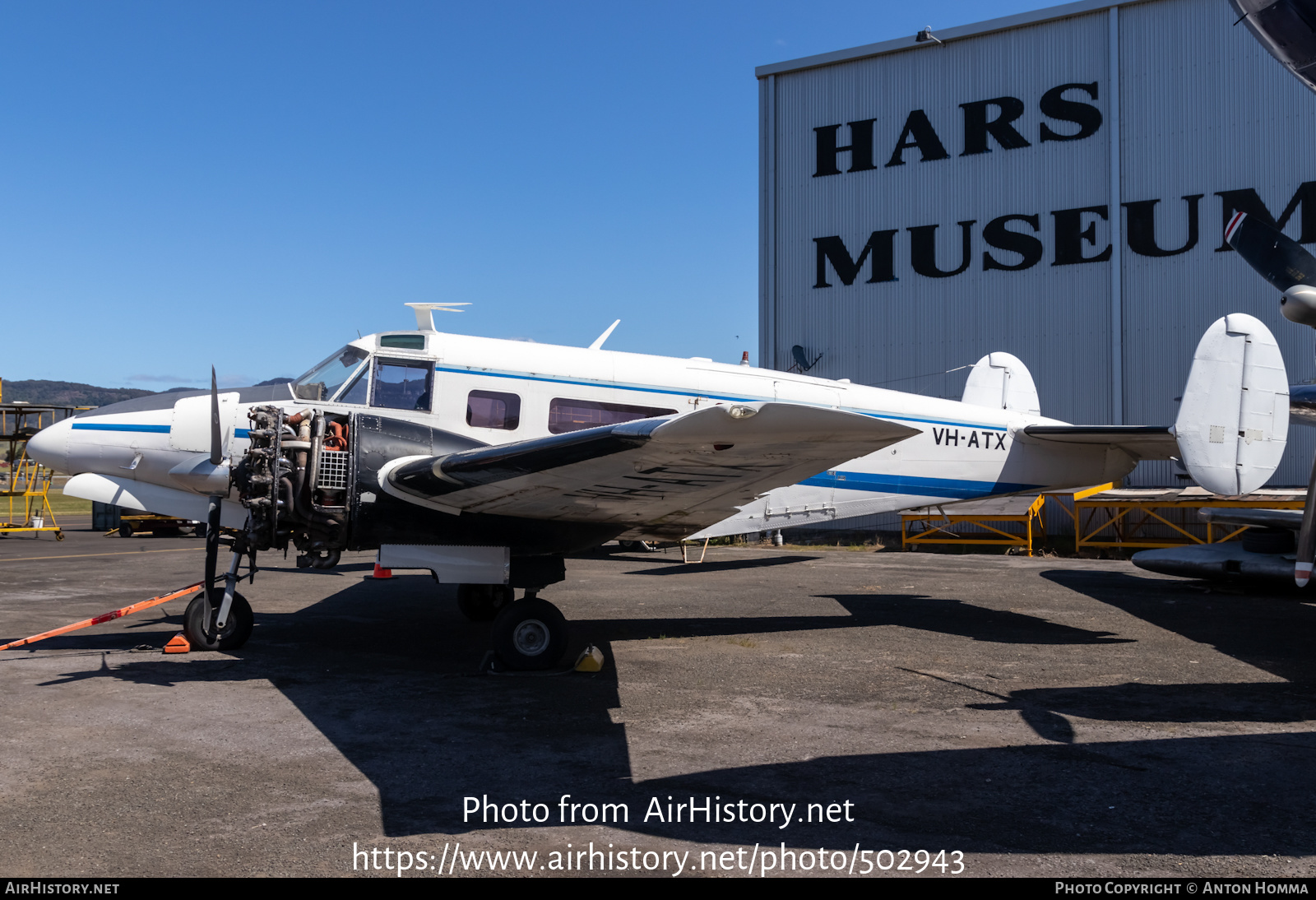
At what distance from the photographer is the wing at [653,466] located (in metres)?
4.93

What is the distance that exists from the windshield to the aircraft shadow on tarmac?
260 cm

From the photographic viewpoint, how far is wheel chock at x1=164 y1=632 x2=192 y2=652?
8383mm

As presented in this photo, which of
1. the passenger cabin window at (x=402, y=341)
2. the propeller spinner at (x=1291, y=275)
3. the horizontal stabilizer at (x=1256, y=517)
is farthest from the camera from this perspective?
the horizontal stabilizer at (x=1256, y=517)

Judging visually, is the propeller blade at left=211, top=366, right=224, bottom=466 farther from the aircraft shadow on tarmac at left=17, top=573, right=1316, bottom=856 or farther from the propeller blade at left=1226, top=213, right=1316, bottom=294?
the propeller blade at left=1226, top=213, right=1316, bottom=294

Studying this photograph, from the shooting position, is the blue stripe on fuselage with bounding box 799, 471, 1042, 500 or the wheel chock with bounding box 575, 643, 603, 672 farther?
the blue stripe on fuselage with bounding box 799, 471, 1042, 500

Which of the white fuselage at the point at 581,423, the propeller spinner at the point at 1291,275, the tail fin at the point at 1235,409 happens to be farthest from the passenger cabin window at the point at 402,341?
the tail fin at the point at 1235,409

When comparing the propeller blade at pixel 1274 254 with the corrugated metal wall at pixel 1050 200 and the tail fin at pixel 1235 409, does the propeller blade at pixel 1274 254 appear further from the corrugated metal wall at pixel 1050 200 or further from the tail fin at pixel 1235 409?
the corrugated metal wall at pixel 1050 200

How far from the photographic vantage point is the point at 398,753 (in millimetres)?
5398

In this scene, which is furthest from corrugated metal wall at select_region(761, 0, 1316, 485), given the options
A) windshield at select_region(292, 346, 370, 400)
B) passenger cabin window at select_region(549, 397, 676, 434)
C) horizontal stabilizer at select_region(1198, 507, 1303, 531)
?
windshield at select_region(292, 346, 370, 400)

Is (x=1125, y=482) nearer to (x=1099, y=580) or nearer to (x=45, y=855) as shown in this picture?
(x=1099, y=580)

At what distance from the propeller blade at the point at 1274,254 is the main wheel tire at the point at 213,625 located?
392 inches

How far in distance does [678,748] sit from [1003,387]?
9.57m

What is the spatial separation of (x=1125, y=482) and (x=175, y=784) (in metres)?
23.9

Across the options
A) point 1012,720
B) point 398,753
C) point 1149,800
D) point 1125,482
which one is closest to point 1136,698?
point 1012,720
